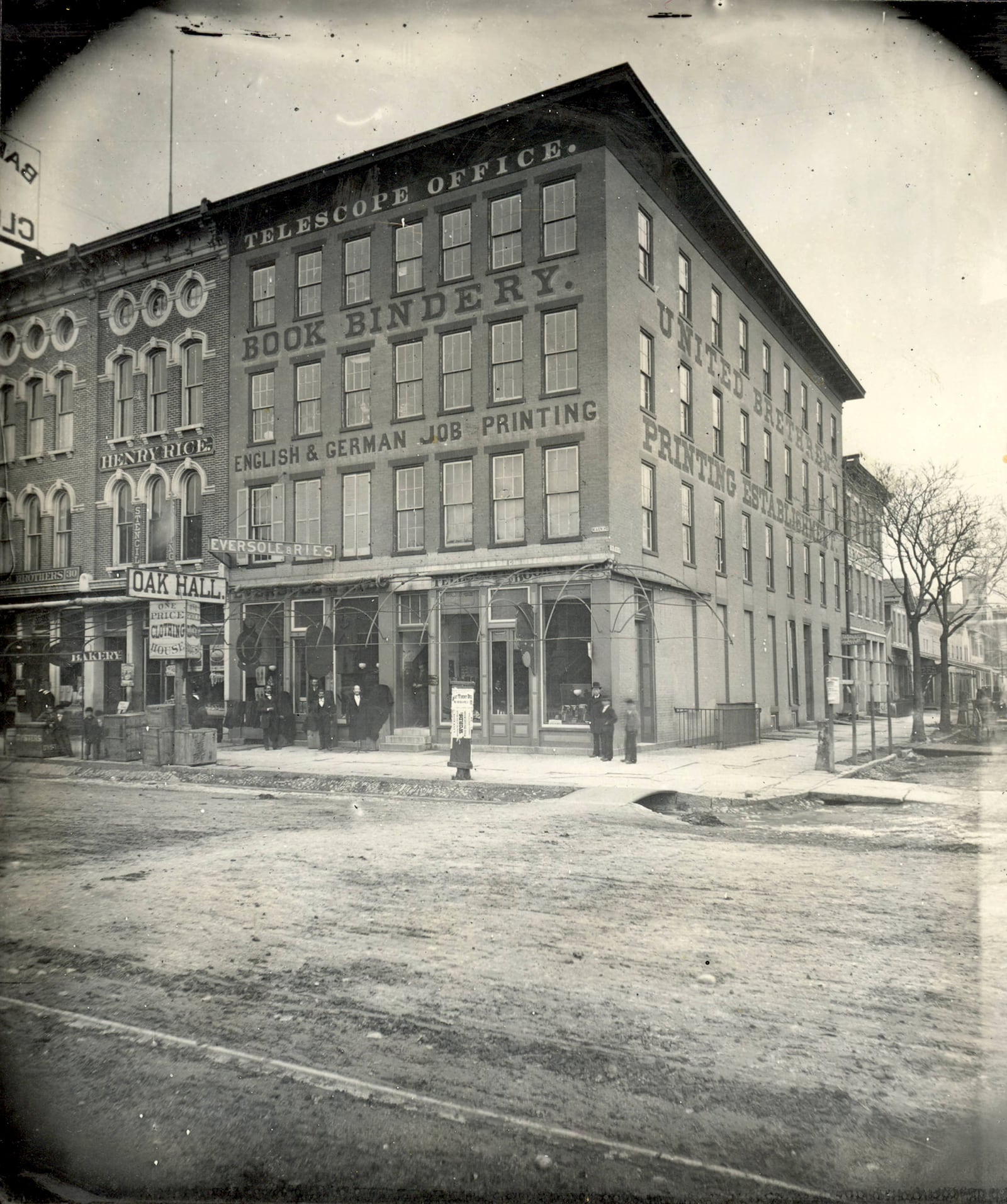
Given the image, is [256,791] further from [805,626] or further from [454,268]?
[805,626]

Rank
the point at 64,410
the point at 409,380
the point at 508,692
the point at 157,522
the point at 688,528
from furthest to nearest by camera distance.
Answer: the point at 688,528
the point at 409,380
the point at 508,692
the point at 157,522
the point at 64,410

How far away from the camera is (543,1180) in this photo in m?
2.82

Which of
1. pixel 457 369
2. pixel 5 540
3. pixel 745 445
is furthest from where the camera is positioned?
pixel 745 445

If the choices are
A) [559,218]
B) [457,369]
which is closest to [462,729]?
[457,369]

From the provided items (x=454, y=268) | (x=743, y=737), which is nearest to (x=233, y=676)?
(x=454, y=268)

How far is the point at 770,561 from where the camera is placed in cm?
2673

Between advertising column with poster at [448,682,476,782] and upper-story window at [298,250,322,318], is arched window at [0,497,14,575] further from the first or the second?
upper-story window at [298,250,322,318]

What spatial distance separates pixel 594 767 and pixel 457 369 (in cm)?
916

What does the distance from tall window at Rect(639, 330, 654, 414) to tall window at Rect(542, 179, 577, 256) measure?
2568mm

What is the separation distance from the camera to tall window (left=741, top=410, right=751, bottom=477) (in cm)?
2461

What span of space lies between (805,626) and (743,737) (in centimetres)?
1192

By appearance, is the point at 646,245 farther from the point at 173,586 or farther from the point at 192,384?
the point at 173,586

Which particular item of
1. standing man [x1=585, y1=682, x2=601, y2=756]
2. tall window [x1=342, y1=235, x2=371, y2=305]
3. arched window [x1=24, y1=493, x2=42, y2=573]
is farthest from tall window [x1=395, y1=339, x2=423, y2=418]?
arched window [x1=24, y1=493, x2=42, y2=573]

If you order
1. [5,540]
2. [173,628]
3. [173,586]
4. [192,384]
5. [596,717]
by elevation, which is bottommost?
[596,717]
